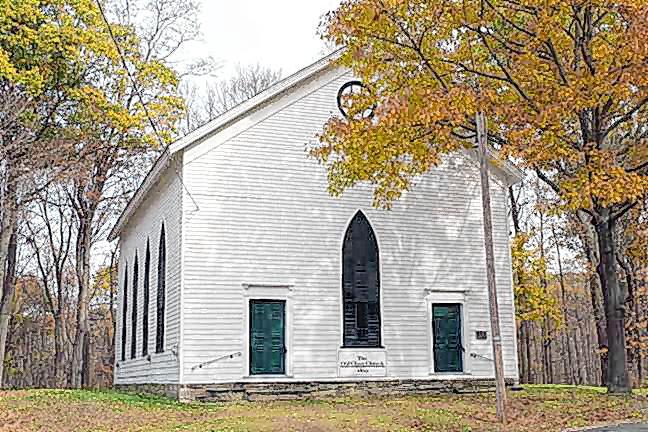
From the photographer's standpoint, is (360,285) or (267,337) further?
(360,285)

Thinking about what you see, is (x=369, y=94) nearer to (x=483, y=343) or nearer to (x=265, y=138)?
(x=265, y=138)

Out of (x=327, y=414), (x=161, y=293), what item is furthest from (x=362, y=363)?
(x=161, y=293)

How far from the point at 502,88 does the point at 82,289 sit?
20.3 metres

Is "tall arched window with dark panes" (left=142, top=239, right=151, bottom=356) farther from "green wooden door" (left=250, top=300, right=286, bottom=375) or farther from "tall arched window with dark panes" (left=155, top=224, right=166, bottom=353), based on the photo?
"green wooden door" (left=250, top=300, right=286, bottom=375)

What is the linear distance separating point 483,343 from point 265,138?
25.7ft

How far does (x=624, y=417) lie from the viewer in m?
14.7

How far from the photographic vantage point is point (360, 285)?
19281 mm

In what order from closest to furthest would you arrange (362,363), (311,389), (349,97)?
1. (311,389)
2. (362,363)
3. (349,97)

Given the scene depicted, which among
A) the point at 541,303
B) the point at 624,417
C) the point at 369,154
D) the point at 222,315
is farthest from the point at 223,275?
the point at 541,303

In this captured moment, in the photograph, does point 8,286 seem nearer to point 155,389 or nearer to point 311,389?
point 155,389

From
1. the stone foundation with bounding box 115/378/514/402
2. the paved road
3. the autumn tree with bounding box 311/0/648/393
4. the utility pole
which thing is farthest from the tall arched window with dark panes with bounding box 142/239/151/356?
the paved road

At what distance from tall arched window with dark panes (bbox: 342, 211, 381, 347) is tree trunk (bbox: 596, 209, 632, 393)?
5586 mm

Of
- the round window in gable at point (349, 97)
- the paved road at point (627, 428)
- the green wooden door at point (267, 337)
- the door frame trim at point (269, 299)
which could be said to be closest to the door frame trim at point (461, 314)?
the door frame trim at point (269, 299)

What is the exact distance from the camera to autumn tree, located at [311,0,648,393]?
16.1m
